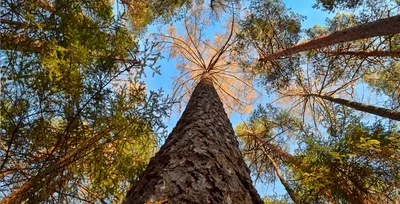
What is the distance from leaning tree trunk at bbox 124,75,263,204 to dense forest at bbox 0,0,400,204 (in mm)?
14

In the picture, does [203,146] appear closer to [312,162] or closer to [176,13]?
[312,162]

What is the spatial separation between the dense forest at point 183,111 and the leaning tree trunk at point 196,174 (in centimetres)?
1

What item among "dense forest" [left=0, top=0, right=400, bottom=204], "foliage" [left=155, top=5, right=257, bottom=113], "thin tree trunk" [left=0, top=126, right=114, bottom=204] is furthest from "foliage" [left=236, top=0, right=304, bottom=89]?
"thin tree trunk" [left=0, top=126, right=114, bottom=204]

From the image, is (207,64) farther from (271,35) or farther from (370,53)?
(370,53)

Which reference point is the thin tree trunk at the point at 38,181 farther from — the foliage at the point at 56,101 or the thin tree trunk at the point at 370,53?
the thin tree trunk at the point at 370,53

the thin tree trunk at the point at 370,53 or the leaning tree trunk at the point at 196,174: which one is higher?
the thin tree trunk at the point at 370,53

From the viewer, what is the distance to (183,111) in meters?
6.90

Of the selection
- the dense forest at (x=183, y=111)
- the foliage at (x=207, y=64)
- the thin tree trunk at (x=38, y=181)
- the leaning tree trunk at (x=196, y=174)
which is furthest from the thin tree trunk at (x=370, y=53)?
the thin tree trunk at (x=38, y=181)

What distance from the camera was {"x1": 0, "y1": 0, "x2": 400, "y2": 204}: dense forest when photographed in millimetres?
3104

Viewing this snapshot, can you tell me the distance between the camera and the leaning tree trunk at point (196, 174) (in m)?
2.14

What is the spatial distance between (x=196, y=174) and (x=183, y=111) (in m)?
4.49

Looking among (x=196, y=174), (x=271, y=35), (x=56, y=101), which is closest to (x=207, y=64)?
(x=271, y=35)

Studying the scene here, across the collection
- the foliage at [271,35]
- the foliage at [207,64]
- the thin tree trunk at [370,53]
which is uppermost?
the foliage at [207,64]

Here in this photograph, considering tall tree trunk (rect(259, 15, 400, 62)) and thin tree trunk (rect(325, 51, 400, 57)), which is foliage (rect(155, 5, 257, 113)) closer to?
thin tree trunk (rect(325, 51, 400, 57))
